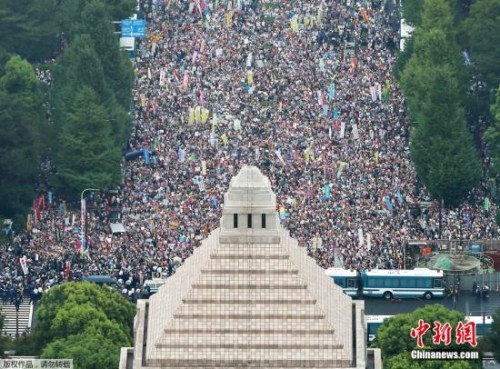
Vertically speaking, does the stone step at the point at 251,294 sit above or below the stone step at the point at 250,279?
below

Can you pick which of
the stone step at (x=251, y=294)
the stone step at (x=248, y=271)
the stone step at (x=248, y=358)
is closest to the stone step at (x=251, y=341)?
the stone step at (x=248, y=358)

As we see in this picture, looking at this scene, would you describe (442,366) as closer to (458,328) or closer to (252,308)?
(458,328)

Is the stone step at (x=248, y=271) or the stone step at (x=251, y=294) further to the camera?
the stone step at (x=248, y=271)

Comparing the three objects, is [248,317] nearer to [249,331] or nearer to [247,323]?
[247,323]

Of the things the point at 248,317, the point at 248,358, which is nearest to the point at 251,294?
the point at 248,317

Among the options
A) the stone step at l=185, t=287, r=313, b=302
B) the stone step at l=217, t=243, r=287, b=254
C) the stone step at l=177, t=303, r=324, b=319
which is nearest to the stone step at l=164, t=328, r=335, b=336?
the stone step at l=177, t=303, r=324, b=319

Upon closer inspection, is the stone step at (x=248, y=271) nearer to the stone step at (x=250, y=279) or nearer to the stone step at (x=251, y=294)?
the stone step at (x=250, y=279)

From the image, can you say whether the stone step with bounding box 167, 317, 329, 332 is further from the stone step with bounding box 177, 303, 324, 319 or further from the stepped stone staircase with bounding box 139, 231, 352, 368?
the stone step with bounding box 177, 303, 324, 319

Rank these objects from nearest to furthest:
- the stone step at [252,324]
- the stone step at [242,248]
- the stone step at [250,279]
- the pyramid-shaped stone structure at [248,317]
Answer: the stone step at [252,324]
the pyramid-shaped stone structure at [248,317]
the stone step at [250,279]
the stone step at [242,248]
